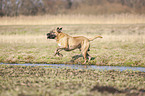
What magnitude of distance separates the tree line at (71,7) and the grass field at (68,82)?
97.7ft

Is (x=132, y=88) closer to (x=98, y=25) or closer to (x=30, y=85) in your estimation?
(x=30, y=85)

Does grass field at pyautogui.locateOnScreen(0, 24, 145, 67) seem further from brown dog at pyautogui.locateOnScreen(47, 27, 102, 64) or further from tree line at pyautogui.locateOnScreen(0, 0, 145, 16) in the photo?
tree line at pyautogui.locateOnScreen(0, 0, 145, 16)

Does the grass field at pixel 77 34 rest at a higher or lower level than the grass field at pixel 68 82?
higher

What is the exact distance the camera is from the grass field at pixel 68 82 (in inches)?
332

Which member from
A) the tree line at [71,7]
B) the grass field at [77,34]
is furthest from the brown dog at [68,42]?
the tree line at [71,7]

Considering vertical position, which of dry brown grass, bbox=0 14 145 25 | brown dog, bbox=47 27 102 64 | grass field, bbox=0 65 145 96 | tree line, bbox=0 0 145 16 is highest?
tree line, bbox=0 0 145 16

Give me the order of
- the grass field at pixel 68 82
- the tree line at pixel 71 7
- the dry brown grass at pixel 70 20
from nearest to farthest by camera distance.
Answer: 1. the grass field at pixel 68 82
2. the dry brown grass at pixel 70 20
3. the tree line at pixel 71 7

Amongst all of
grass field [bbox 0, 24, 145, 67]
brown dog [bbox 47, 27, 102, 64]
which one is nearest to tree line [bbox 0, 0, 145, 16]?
grass field [bbox 0, 24, 145, 67]

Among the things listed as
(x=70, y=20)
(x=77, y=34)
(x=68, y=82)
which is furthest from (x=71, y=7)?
(x=68, y=82)

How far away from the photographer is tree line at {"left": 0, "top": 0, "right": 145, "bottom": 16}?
42844 millimetres

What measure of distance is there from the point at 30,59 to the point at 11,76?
17.0 ft

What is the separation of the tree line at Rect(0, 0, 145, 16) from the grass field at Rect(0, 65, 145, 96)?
97.7 feet

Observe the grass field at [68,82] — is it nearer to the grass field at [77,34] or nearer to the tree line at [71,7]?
the grass field at [77,34]

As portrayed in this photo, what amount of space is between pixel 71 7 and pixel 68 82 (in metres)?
45.6
